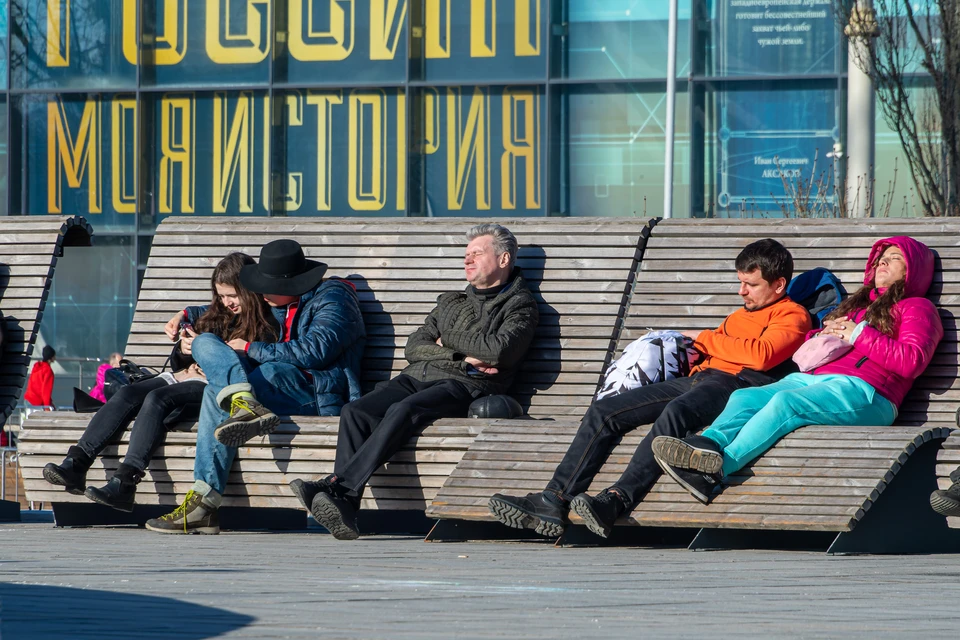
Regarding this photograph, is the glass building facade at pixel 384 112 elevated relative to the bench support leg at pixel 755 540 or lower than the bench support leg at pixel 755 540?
elevated

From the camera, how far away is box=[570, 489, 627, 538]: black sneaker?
17.7 feet

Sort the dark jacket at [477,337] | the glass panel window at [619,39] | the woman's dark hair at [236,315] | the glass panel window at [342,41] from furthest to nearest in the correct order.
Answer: the glass panel window at [342,41] → the glass panel window at [619,39] → the woman's dark hair at [236,315] → the dark jacket at [477,337]

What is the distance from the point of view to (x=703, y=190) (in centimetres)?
1702

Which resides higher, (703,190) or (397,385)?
(703,190)

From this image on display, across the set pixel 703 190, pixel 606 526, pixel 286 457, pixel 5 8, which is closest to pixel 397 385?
pixel 286 457

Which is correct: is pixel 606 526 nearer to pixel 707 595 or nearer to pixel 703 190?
pixel 707 595

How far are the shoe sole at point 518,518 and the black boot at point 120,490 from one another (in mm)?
1706

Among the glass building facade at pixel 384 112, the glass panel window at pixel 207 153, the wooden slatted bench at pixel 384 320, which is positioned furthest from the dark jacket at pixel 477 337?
the glass panel window at pixel 207 153

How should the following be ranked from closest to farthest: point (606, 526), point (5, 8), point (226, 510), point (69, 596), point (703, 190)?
point (69, 596) < point (606, 526) < point (226, 510) < point (703, 190) < point (5, 8)

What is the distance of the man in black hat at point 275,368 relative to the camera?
6.20 metres

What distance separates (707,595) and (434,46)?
14.2m

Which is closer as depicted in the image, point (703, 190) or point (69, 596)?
point (69, 596)

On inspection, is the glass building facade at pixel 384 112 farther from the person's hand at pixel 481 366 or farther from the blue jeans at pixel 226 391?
the blue jeans at pixel 226 391

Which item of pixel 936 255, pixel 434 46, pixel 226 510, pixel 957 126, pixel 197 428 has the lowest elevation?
pixel 226 510
